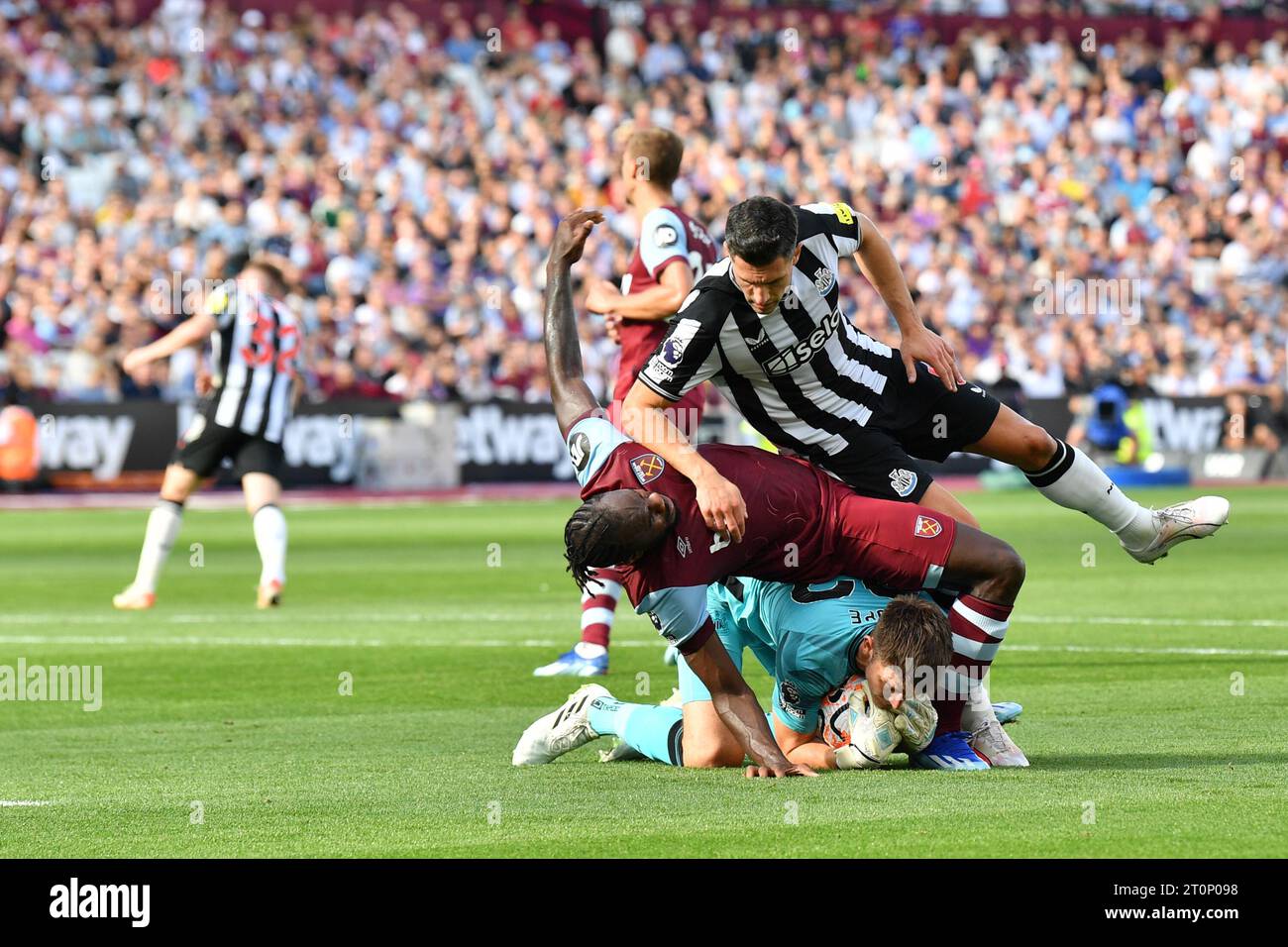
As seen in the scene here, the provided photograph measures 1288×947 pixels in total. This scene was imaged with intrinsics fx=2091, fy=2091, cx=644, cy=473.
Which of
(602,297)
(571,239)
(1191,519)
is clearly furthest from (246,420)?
(1191,519)

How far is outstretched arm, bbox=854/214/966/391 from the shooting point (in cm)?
834

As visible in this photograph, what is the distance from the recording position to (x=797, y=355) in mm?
7949

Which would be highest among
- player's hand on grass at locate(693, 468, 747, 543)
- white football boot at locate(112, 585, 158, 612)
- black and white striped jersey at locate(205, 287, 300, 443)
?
black and white striped jersey at locate(205, 287, 300, 443)

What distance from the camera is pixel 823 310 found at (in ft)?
26.1

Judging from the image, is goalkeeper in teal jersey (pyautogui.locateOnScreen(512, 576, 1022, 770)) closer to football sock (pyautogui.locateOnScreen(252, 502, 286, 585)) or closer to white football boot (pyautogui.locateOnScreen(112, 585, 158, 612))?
football sock (pyautogui.locateOnScreen(252, 502, 286, 585))

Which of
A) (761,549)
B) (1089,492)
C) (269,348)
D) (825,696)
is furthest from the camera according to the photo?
(269,348)

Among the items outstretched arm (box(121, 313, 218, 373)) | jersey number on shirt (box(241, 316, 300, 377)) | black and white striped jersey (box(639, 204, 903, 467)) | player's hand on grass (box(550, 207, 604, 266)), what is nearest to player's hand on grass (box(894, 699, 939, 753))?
black and white striped jersey (box(639, 204, 903, 467))

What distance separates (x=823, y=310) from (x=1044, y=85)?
31186 mm

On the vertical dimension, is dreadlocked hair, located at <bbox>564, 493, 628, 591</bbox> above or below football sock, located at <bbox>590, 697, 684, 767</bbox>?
above

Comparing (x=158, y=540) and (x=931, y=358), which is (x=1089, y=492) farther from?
(x=158, y=540)

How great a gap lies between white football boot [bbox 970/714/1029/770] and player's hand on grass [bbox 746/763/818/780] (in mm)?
615

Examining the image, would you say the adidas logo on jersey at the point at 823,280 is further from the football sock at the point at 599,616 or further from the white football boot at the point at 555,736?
the football sock at the point at 599,616

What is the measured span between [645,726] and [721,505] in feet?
3.63

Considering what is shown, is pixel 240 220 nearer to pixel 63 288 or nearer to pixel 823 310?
pixel 63 288
